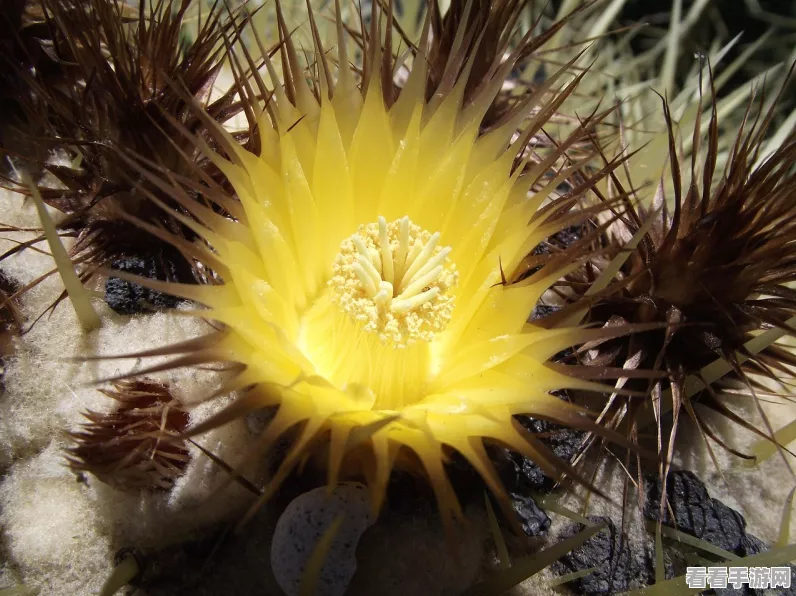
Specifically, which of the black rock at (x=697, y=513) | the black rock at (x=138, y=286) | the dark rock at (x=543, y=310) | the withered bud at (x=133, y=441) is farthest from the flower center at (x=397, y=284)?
the black rock at (x=697, y=513)

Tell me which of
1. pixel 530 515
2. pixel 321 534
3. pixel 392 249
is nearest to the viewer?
pixel 321 534

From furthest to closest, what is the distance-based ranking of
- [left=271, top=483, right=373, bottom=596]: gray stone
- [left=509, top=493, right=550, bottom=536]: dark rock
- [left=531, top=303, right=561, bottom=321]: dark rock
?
[left=531, top=303, right=561, bottom=321]: dark rock < [left=509, top=493, right=550, bottom=536]: dark rock < [left=271, top=483, right=373, bottom=596]: gray stone

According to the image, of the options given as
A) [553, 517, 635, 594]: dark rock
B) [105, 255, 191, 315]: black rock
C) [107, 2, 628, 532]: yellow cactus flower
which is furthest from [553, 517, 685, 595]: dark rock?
[105, 255, 191, 315]: black rock

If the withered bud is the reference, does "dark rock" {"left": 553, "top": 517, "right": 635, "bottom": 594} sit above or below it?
below

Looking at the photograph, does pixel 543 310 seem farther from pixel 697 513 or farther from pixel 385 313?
pixel 697 513

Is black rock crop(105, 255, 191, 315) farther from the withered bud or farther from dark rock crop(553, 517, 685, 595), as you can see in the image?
dark rock crop(553, 517, 685, 595)

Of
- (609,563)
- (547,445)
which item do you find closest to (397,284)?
(547,445)

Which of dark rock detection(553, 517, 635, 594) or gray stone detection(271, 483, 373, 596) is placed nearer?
gray stone detection(271, 483, 373, 596)
